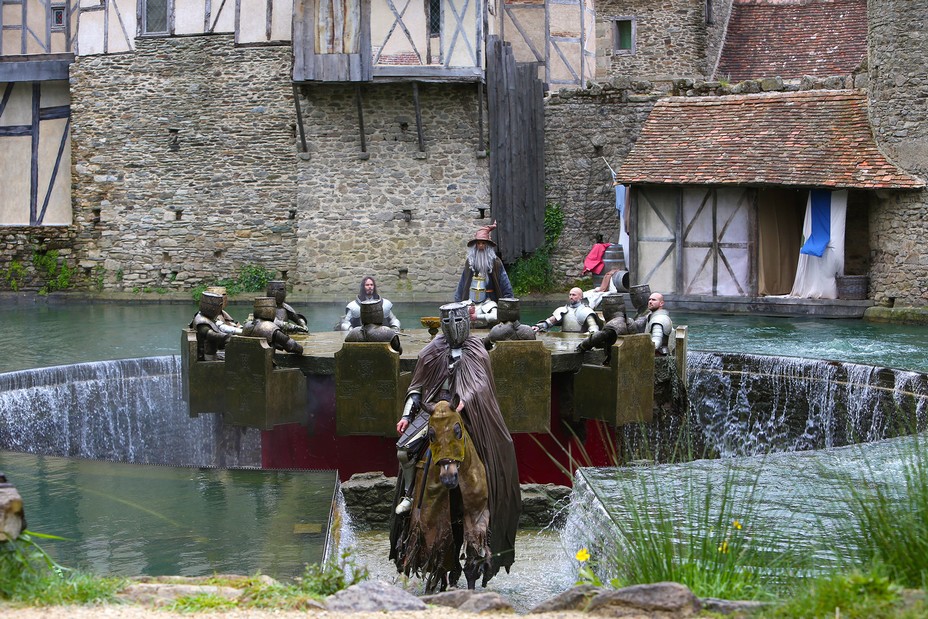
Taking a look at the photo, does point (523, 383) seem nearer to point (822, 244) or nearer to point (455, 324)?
point (455, 324)

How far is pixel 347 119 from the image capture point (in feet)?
74.1

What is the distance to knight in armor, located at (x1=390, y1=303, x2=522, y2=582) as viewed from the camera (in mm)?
6762

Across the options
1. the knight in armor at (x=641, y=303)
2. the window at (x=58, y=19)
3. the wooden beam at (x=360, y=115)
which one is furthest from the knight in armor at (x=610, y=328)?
the window at (x=58, y=19)

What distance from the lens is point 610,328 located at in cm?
1005

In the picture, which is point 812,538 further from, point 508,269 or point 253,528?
point 508,269

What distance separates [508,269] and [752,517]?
55.6 feet

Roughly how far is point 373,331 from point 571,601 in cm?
513

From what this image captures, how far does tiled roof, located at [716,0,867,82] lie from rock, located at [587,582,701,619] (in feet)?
78.6

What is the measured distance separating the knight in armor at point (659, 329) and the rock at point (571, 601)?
5788mm

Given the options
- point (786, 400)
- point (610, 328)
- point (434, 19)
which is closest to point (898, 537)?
→ point (610, 328)

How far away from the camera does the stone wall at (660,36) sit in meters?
28.8

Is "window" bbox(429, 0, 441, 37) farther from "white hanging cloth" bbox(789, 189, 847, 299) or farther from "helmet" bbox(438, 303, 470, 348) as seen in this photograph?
"helmet" bbox(438, 303, 470, 348)

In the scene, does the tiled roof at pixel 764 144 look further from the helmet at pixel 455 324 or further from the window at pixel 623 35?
the helmet at pixel 455 324

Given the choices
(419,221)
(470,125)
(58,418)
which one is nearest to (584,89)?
(470,125)
